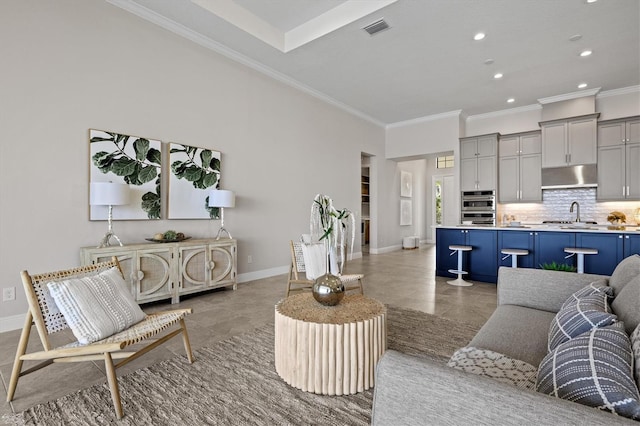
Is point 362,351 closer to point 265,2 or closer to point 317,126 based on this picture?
point 265,2

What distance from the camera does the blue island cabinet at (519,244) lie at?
4590 millimetres

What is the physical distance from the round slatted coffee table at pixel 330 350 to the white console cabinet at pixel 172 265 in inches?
90.0

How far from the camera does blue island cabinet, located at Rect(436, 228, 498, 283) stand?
4879mm

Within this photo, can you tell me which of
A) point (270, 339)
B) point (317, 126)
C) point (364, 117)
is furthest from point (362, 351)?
point (364, 117)

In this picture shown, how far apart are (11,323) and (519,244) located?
6.15 metres

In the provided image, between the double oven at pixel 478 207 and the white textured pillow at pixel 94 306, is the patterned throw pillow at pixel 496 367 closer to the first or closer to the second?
the white textured pillow at pixel 94 306

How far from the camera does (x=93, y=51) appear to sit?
3.42 metres

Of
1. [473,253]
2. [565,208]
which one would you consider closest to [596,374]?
[473,253]

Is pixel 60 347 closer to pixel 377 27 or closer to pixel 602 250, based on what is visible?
pixel 377 27

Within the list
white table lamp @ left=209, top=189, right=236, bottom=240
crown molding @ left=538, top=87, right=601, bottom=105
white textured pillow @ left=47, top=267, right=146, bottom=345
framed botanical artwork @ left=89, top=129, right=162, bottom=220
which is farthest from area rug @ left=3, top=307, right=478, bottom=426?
crown molding @ left=538, top=87, right=601, bottom=105

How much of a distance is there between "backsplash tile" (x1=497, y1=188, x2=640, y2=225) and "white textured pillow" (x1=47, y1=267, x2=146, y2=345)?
7.67 metres

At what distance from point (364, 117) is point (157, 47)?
498cm

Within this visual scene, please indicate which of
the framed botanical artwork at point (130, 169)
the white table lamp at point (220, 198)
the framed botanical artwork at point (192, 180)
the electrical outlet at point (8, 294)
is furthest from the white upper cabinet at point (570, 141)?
the electrical outlet at point (8, 294)

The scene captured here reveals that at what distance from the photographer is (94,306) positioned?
192 cm
